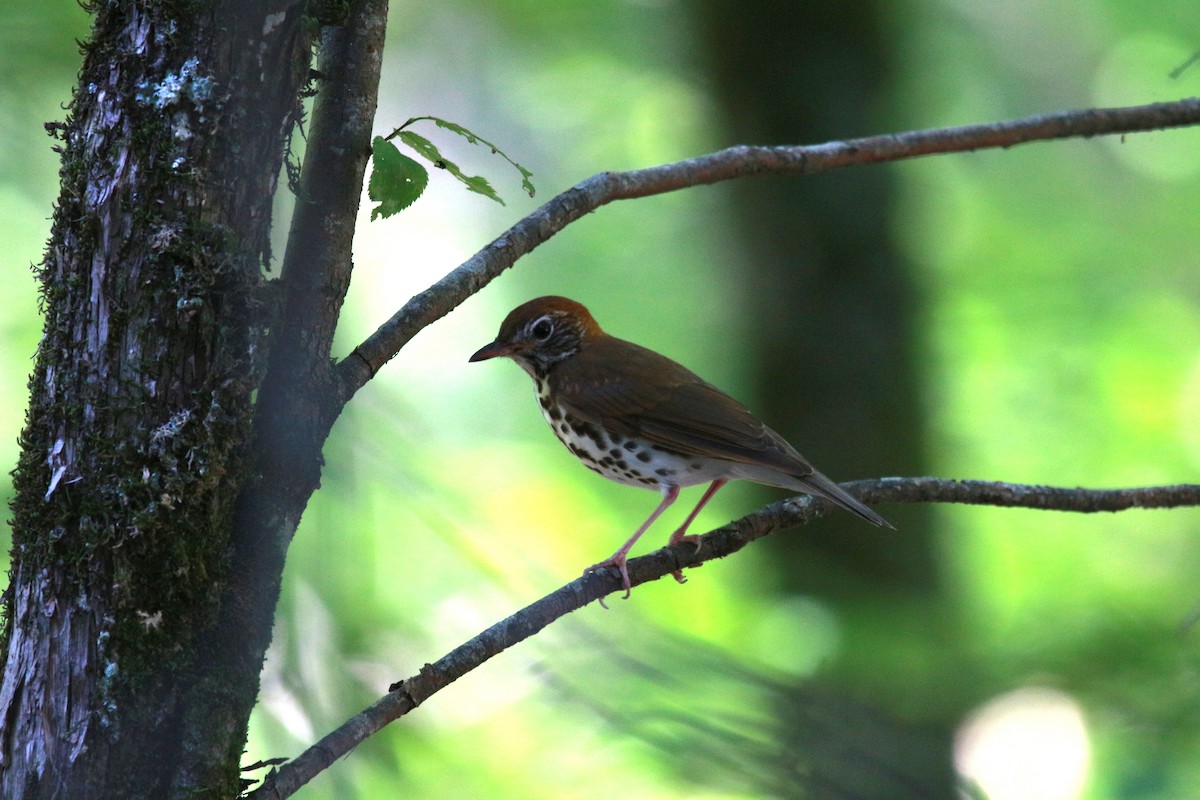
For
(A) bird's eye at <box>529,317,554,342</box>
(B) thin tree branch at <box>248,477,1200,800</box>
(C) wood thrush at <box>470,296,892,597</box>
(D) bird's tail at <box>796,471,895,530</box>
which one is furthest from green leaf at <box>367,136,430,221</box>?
(A) bird's eye at <box>529,317,554,342</box>

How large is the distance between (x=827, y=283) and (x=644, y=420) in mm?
2861

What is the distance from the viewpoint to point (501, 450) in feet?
25.4

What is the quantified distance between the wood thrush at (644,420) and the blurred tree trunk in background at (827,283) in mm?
→ 2264

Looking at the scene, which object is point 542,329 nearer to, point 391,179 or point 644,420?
point 644,420

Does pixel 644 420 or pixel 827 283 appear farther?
pixel 827 283

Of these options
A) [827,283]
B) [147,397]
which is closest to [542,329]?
[147,397]

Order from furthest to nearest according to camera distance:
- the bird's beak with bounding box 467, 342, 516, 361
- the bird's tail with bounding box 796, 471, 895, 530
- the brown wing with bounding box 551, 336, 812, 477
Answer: the bird's beak with bounding box 467, 342, 516, 361 < the brown wing with bounding box 551, 336, 812, 477 < the bird's tail with bounding box 796, 471, 895, 530

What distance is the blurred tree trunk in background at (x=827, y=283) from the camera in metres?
5.88

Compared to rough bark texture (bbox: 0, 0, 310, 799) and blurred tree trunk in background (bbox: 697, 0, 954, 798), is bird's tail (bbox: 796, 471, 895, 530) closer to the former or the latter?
rough bark texture (bbox: 0, 0, 310, 799)

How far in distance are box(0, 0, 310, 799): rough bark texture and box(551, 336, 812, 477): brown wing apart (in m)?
1.93

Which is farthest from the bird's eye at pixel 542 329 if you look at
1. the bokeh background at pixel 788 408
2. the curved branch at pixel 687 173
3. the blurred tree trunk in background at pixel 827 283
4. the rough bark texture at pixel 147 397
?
the blurred tree trunk in background at pixel 827 283

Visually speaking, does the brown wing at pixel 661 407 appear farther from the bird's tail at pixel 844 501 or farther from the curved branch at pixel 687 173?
the curved branch at pixel 687 173

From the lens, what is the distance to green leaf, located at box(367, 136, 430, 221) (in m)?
2.05

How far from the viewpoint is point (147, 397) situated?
1.76m
